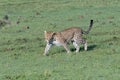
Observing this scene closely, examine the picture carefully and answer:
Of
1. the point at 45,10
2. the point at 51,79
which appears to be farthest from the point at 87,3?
the point at 51,79

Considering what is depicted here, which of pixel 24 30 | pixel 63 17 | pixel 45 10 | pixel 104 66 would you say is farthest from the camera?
pixel 45 10

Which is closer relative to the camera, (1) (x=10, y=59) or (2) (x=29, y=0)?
(1) (x=10, y=59)

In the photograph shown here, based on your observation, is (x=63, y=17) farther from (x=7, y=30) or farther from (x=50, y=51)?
(x=50, y=51)

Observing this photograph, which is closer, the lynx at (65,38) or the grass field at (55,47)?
the grass field at (55,47)

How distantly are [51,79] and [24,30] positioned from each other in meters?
11.8

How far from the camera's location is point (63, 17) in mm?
28891

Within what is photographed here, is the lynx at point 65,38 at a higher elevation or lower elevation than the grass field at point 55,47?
higher

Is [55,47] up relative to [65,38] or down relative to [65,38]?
down

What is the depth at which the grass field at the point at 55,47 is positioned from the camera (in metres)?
13.3

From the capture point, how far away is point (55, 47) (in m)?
19.2

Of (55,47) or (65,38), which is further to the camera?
(55,47)

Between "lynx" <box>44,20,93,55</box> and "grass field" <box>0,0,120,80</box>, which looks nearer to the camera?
"grass field" <box>0,0,120,80</box>

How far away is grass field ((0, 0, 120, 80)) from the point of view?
43.5ft

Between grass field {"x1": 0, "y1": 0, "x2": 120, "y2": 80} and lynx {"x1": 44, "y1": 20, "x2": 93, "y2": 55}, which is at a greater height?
lynx {"x1": 44, "y1": 20, "x2": 93, "y2": 55}
